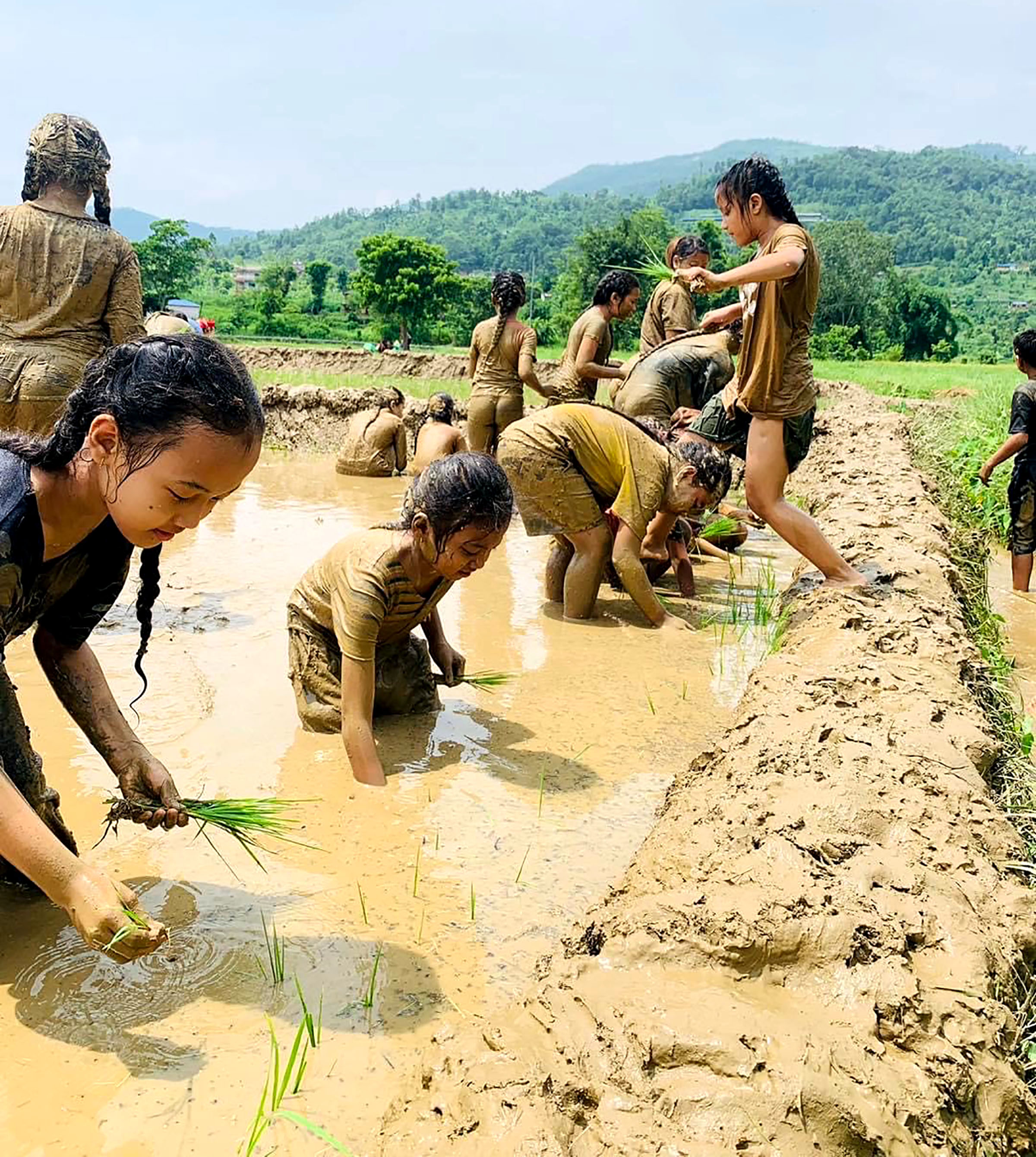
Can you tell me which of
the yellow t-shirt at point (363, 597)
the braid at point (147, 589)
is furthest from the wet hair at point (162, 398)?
the yellow t-shirt at point (363, 597)

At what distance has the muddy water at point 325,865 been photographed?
6.15 feet

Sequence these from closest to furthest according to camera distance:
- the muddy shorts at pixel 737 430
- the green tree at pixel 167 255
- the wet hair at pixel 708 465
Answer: the muddy shorts at pixel 737 430 → the wet hair at pixel 708 465 → the green tree at pixel 167 255

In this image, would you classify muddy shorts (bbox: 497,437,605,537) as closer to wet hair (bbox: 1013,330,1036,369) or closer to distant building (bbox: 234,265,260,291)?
wet hair (bbox: 1013,330,1036,369)

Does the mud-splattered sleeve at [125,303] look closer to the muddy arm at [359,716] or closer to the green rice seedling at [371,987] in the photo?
the muddy arm at [359,716]

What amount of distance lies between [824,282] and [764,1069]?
6781 cm

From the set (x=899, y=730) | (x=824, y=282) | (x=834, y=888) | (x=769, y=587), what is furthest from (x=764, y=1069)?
(x=824, y=282)

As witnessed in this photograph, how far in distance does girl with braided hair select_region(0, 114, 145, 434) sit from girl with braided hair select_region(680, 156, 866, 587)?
2.24m

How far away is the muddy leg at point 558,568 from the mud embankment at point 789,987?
2909 mm

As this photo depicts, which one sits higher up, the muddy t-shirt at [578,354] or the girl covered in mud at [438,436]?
the muddy t-shirt at [578,354]

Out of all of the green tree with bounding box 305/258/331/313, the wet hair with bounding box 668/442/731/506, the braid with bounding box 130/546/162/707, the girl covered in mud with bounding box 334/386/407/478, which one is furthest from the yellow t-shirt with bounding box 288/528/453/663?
the green tree with bounding box 305/258/331/313

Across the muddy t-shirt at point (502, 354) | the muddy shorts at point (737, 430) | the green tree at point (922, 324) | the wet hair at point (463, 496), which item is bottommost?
the wet hair at point (463, 496)

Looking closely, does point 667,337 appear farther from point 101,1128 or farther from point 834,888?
point 101,1128

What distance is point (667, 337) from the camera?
719 centimetres

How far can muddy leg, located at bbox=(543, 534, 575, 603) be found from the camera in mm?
5594
